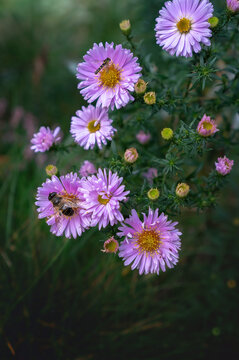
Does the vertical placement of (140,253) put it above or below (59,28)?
below

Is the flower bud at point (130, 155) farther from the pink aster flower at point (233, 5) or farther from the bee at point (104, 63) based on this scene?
the pink aster flower at point (233, 5)

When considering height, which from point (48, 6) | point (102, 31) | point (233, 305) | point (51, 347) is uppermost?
point (48, 6)

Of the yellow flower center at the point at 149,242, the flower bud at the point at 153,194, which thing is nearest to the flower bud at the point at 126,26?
the flower bud at the point at 153,194

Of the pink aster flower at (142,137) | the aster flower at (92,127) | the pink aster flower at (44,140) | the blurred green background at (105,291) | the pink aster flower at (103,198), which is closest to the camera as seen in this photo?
the pink aster flower at (103,198)

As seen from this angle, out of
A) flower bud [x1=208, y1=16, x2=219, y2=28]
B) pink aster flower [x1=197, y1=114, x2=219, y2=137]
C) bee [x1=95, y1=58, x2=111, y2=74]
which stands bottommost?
pink aster flower [x1=197, y1=114, x2=219, y2=137]

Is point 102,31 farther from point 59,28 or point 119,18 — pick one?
point 59,28

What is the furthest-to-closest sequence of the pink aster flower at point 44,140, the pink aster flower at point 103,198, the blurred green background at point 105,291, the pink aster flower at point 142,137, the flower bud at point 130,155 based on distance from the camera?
the blurred green background at point 105,291 < the pink aster flower at point 142,137 < the pink aster flower at point 44,140 < the flower bud at point 130,155 < the pink aster flower at point 103,198

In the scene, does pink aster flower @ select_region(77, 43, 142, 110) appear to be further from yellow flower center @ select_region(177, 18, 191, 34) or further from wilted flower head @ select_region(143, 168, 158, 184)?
wilted flower head @ select_region(143, 168, 158, 184)

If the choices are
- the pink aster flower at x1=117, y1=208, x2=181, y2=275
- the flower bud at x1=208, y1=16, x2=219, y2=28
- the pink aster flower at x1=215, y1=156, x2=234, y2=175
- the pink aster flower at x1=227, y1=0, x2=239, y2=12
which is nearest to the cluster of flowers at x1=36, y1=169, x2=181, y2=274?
the pink aster flower at x1=117, y1=208, x2=181, y2=275

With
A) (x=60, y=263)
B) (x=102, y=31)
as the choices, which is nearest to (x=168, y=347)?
(x=60, y=263)
